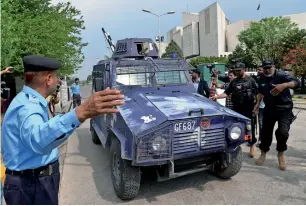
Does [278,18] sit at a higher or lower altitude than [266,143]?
higher

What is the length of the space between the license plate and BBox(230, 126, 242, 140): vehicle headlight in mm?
571

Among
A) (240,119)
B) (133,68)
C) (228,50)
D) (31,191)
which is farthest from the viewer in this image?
(228,50)

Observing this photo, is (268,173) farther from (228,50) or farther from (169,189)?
(228,50)

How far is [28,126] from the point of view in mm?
1600

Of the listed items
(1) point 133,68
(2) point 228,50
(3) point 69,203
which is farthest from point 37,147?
(2) point 228,50

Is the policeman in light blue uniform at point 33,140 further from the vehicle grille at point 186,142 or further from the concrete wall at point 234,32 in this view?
the concrete wall at point 234,32

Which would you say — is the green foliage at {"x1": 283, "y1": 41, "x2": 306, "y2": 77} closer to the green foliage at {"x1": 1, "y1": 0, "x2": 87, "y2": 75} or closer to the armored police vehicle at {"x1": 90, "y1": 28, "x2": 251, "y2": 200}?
the green foliage at {"x1": 1, "y1": 0, "x2": 87, "y2": 75}

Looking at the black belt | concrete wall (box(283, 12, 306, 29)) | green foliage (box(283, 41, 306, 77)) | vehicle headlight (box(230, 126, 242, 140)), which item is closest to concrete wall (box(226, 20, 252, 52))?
concrete wall (box(283, 12, 306, 29))

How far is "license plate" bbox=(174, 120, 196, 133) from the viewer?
11.6 feet

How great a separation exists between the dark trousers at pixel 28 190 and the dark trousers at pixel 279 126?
12.9 ft

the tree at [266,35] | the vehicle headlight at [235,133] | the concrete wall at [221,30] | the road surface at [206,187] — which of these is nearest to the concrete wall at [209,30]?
the concrete wall at [221,30]

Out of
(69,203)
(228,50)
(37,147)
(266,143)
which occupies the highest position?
(228,50)

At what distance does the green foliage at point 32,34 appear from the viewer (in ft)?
28.0

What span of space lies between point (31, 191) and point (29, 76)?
0.76 m
